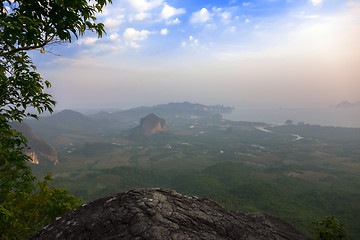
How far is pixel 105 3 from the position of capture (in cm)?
888

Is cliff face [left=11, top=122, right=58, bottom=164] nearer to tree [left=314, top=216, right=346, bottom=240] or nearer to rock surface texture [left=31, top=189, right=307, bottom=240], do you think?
rock surface texture [left=31, top=189, right=307, bottom=240]

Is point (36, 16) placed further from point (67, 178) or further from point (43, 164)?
point (43, 164)

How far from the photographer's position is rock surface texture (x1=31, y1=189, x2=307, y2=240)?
6.90 m

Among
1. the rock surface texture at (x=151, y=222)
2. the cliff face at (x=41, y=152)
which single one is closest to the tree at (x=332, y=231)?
the rock surface texture at (x=151, y=222)

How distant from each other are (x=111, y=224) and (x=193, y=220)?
356cm

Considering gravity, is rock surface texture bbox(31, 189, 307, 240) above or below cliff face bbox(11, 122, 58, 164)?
above

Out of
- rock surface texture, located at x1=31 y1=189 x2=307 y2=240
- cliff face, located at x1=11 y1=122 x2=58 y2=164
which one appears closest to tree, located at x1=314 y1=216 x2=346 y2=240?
rock surface texture, located at x1=31 y1=189 x2=307 y2=240

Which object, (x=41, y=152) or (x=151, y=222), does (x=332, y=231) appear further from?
(x=41, y=152)

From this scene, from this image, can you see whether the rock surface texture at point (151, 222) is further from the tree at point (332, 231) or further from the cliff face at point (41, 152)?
the cliff face at point (41, 152)

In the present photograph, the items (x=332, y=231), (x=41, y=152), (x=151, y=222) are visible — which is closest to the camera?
(x=151, y=222)

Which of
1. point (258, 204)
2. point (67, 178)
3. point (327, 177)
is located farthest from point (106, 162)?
point (327, 177)

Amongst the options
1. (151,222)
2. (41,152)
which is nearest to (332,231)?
(151,222)

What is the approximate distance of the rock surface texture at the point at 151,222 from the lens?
22.6 ft

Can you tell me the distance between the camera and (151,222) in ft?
23.3
